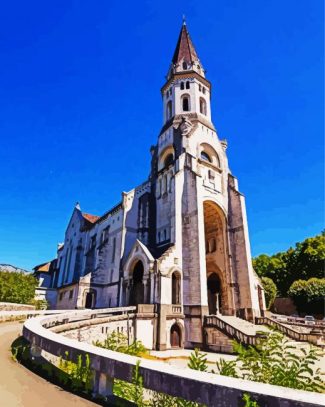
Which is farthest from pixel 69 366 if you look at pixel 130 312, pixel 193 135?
pixel 193 135

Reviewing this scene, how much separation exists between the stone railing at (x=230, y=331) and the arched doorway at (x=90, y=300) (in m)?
14.5

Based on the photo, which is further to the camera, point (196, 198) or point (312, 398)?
point (196, 198)

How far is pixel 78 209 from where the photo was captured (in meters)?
45.5

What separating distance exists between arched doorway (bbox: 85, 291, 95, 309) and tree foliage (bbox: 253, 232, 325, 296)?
36319 mm

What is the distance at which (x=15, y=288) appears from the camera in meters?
31.0

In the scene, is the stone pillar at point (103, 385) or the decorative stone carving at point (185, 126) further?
the decorative stone carving at point (185, 126)

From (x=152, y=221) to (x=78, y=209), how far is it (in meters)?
20.0

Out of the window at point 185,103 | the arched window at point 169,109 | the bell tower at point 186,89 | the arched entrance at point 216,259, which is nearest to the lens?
the arched entrance at point 216,259

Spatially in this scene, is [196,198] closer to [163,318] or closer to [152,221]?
[152,221]

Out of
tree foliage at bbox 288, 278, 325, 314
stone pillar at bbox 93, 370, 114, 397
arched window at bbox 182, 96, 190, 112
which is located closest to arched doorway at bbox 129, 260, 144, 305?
arched window at bbox 182, 96, 190, 112

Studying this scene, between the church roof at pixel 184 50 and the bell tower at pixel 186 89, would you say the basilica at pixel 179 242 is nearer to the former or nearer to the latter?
the bell tower at pixel 186 89

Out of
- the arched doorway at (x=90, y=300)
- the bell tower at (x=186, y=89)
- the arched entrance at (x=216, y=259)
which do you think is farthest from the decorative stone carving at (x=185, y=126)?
the arched doorway at (x=90, y=300)

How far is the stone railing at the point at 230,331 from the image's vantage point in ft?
60.6

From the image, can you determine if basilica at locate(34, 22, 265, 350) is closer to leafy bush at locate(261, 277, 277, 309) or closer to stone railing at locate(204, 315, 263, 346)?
stone railing at locate(204, 315, 263, 346)
